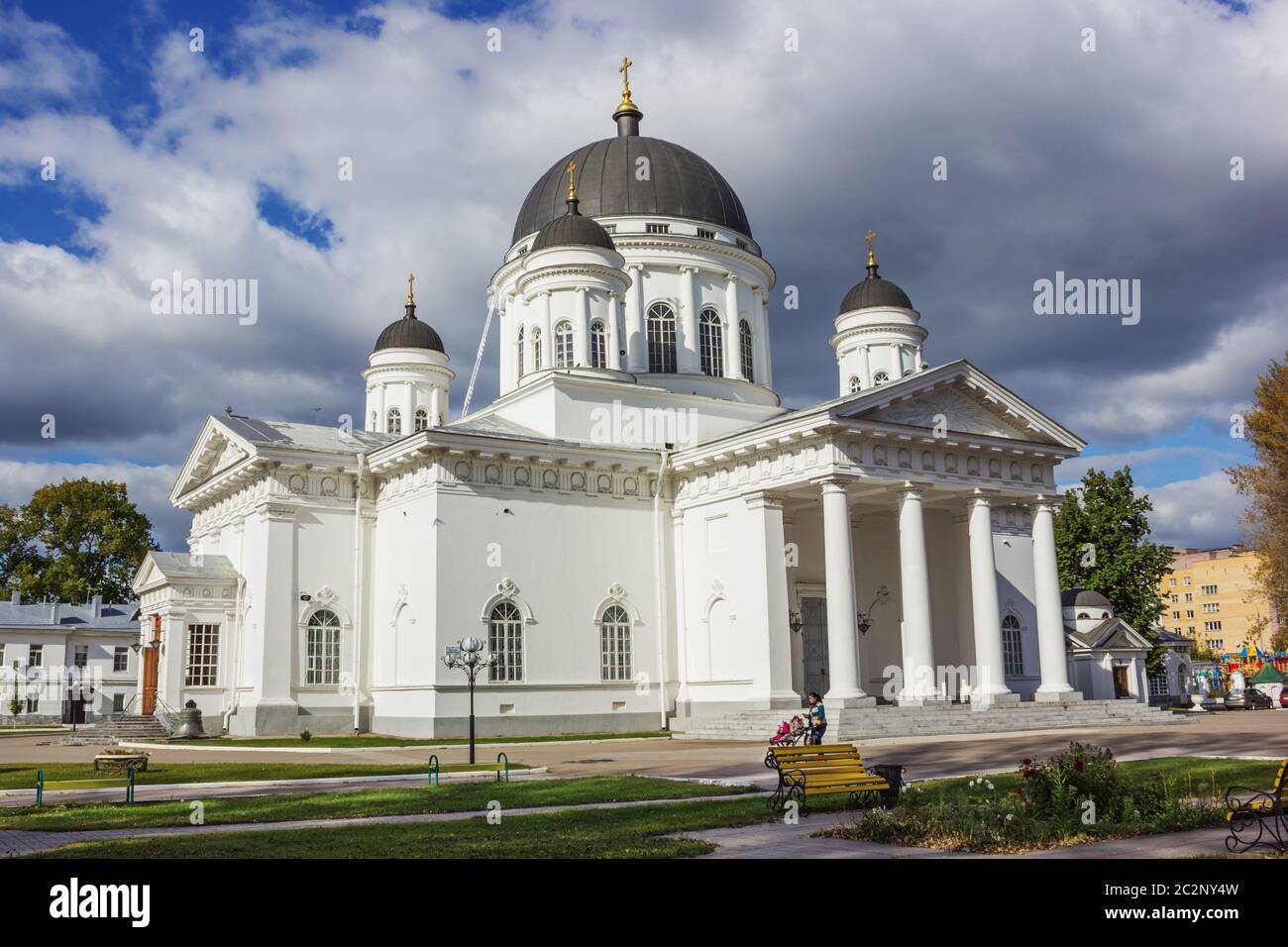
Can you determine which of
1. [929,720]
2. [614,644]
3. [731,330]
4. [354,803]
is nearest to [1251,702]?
[731,330]

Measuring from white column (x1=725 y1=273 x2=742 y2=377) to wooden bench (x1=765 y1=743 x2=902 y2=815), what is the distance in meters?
28.5

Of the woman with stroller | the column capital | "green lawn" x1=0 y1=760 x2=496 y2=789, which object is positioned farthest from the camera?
the column capital

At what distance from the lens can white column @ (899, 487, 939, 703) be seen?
99.3ft

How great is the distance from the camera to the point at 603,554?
34406mm

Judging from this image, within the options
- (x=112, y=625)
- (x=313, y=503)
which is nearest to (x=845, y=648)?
(x=313, y=503)

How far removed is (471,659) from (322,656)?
9.96 m

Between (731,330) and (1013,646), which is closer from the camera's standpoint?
(1013,646)

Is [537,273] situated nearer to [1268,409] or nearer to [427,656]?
[427,656]

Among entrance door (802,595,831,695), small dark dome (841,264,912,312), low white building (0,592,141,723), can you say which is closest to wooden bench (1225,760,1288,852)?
entrance door (802,595,831,695)

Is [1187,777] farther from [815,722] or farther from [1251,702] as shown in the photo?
[1251,702]

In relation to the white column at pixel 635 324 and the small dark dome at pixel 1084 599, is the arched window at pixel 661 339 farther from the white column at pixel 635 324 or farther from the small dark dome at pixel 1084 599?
the small dark dome at pixel 1084 599

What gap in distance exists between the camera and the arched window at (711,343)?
42.3 metres

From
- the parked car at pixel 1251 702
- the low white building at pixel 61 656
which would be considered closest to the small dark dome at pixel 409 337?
the low white building at pixel 61 656

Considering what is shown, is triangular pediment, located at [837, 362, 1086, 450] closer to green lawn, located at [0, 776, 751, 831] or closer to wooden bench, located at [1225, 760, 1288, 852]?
green lawn, located at [0, 776, 751, 831]
